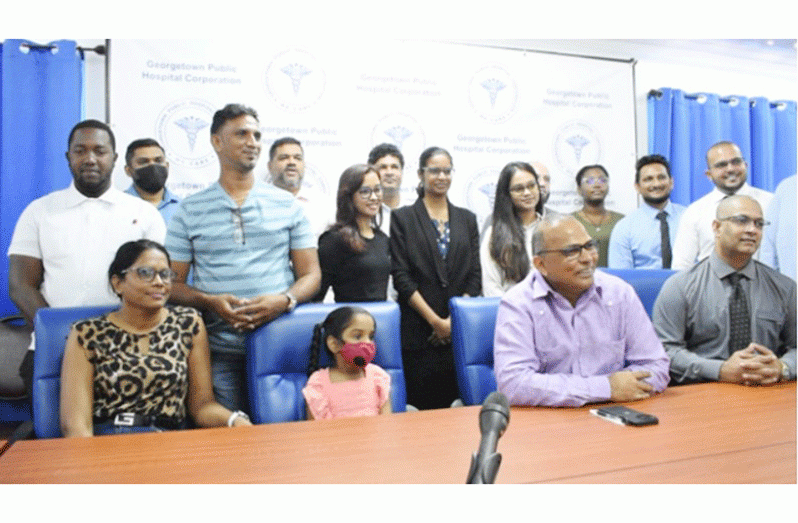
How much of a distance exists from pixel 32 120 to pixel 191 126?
692mm

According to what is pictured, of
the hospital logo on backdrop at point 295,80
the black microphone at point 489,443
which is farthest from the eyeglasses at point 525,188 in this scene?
the black microphone at point 489,443

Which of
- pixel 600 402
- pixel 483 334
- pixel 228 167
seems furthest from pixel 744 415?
pixel 228 167

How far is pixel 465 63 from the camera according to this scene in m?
3.63

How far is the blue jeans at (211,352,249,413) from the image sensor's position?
236cm

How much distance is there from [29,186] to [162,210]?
534 mm

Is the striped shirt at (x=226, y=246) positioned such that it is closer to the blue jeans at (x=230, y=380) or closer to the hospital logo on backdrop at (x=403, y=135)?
the blue jeans at (x=230, y=380)

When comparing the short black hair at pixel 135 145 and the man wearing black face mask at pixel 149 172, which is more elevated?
the short black hair at pixel 135 145

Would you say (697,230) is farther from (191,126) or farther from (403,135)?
(191,126)

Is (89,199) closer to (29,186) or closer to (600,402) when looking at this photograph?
(29,186)

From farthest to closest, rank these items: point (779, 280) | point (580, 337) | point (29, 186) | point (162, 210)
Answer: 1. point (162, 210)
2. point (29, 186)
3. point (779, 280)
4. point (580, 337)

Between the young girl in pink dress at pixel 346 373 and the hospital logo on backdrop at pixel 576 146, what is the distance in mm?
2122

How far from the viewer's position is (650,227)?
3525 mm

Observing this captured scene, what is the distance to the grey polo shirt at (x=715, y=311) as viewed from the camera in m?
2.45
